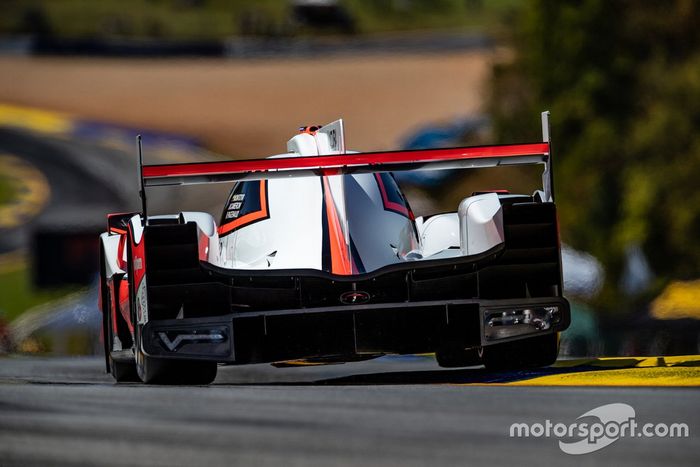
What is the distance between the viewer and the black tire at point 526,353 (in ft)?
33.2

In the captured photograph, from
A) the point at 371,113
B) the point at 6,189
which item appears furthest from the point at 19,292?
the point at 371,113

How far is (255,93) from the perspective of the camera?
69375 mm

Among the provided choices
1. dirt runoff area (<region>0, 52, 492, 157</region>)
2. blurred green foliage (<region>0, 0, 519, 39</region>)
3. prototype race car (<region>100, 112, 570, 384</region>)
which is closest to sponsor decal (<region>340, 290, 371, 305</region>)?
prototype race car (<region>100, 112, 570, 384</region>)

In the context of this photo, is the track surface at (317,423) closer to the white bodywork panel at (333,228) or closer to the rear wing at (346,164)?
the white bodywork panel at (333,228)

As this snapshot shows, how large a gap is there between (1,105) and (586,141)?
3399 cm

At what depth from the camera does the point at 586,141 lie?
40.9m

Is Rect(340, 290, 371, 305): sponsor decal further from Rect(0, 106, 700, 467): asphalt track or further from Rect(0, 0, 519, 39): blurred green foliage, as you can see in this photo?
Rect(0, 0, 519, 39): blurred green foliage

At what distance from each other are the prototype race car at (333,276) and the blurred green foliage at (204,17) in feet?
208

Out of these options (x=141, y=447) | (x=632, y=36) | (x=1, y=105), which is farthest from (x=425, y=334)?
(x=1, y=105)

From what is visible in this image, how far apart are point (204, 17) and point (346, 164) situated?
67905 millimetres

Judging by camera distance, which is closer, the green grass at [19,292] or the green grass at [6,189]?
the green grass at [19,292]

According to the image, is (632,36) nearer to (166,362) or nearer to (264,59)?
(264,59)

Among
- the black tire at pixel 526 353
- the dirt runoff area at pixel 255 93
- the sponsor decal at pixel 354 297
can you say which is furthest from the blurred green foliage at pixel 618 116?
the sponsor decal at pixel 354 297

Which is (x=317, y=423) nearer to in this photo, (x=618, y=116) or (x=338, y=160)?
(x=338, y=160)
